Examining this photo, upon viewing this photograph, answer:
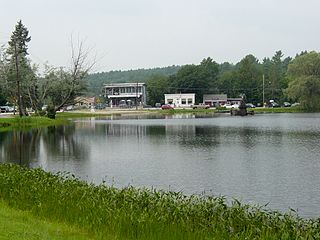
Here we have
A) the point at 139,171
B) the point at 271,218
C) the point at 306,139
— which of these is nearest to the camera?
the point at 271,218

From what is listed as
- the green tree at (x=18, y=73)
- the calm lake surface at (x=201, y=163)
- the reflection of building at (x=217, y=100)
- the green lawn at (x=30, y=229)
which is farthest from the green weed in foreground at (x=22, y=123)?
the reflection of building at (x=217, y=100)

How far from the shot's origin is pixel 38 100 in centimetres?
7450

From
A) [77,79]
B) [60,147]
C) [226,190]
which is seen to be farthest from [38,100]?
[226,190]

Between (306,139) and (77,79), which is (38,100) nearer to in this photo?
(77,79)

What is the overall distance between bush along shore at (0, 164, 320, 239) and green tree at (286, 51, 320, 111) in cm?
8104

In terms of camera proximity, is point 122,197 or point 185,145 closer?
point 122,197

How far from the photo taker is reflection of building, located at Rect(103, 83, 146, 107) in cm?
13125

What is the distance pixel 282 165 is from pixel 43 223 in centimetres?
1464

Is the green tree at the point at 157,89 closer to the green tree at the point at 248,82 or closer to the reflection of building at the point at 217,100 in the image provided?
the reflection of building at the point at 217,100

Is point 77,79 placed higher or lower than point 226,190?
higher

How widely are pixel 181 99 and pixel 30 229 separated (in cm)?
11701

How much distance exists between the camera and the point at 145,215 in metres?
9.82

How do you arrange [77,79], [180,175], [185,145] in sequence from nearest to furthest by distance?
[180,175], [185,145], [77,79]

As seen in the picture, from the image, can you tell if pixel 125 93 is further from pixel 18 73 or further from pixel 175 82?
pixel 18 73
